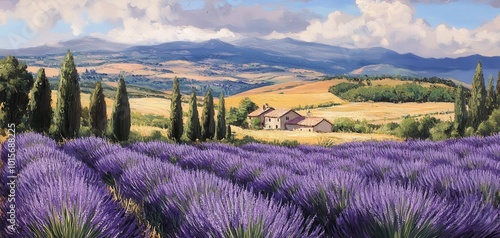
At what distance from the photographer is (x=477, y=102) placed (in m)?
34.7

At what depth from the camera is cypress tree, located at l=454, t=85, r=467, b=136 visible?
3456cm

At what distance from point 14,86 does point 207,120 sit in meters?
11.1

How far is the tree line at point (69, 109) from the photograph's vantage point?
18500mm

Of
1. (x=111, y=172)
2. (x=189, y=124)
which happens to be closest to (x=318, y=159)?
(x=111, y=172)

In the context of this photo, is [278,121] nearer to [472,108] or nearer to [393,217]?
[472,108]

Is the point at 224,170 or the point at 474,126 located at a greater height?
the point at 224,170

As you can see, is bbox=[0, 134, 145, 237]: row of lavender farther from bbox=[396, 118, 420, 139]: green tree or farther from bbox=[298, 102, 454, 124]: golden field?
bbox=[298, 102, 454, 124]: golden field

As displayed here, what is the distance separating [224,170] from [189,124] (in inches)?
910

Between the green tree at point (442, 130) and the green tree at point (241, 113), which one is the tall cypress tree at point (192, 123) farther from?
the green tree at point (442, 130)

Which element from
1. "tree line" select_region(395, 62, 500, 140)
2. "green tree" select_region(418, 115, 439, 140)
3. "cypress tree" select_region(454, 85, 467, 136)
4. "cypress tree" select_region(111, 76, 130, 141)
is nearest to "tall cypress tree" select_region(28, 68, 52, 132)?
"cypress tree" select_region(111, 76, 130, 141)

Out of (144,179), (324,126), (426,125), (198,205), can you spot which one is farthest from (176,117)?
(324,126)

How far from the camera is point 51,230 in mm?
2367

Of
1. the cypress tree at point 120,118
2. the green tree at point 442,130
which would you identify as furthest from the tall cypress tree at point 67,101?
the green tree at point 442,130

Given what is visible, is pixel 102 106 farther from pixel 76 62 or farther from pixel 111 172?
pixel 111 172
